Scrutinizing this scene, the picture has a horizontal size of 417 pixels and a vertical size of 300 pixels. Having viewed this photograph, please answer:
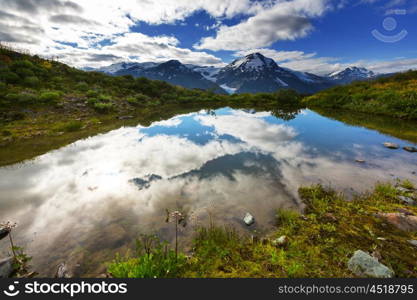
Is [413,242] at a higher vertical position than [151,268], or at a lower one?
lower

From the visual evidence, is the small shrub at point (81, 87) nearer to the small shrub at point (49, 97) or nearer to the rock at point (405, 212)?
the small shrub at point (49, 97)

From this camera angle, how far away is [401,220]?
507 cm

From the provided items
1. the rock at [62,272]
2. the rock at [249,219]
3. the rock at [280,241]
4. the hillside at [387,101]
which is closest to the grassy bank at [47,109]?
the rock at [62,272]

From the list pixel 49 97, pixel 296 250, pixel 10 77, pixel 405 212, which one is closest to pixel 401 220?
pixel 405 212

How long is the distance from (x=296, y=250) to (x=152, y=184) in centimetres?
591

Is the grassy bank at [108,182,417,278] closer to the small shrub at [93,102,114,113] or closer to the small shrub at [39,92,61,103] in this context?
the small shrub at [93,102,114,113]

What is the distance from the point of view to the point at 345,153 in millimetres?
12234

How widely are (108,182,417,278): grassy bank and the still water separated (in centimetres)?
65

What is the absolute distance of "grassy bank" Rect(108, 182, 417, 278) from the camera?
3543 mm

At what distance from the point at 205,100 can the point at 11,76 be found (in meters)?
46.5

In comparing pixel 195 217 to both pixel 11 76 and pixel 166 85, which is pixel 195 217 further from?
pixel 166 85

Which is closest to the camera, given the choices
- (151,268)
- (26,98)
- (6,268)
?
(151,268)

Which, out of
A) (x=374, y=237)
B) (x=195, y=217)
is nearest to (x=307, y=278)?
(x=374, y=237)

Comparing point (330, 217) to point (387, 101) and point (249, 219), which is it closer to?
point (249, 219)
